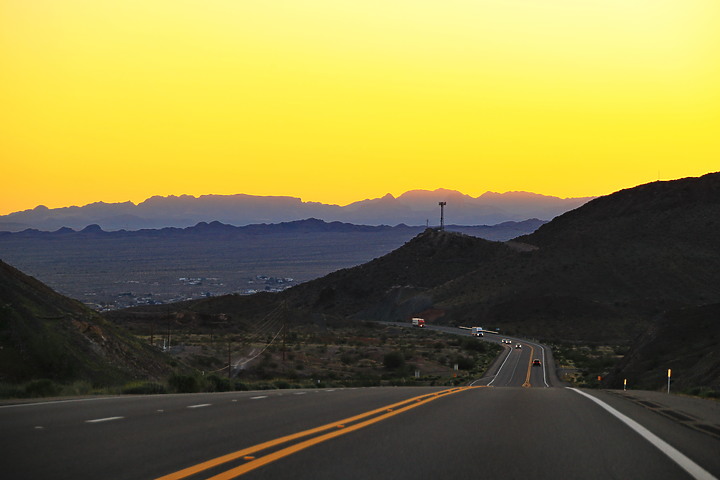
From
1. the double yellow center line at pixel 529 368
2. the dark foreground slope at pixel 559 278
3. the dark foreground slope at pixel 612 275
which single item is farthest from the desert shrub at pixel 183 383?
the dark foreground slope at pixel 612 275

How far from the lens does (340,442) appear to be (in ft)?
29.1

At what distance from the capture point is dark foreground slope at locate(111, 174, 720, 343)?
11888 cm


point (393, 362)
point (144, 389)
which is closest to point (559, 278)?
point (393, 362)

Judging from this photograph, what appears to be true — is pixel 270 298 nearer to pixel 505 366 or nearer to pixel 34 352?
pixel 505 366

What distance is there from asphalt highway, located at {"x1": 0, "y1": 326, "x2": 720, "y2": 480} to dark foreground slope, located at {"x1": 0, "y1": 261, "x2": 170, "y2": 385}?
1398cm

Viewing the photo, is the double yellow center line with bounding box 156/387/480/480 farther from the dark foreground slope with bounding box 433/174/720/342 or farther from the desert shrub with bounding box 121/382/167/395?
the dark foreground slope with bounding box 433/174/720/342

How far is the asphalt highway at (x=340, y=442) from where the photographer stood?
7121 millimetres

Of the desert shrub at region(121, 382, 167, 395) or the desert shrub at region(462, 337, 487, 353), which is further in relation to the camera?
the desert shrub at region(462, 337, 487, 353)

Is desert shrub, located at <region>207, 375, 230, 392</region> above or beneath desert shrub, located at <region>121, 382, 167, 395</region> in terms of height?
beneath

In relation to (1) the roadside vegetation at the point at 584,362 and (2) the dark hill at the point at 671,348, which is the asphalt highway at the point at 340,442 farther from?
(1) the roadside vegetation at the point at 584,362

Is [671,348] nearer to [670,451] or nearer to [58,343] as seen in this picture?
[58,343]

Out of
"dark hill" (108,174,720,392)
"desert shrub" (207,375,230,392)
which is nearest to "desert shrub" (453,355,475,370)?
"dark hill" (108,174,720,392)

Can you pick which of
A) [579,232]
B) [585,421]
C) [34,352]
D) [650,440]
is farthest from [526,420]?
[579,232]

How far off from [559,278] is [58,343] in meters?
112
